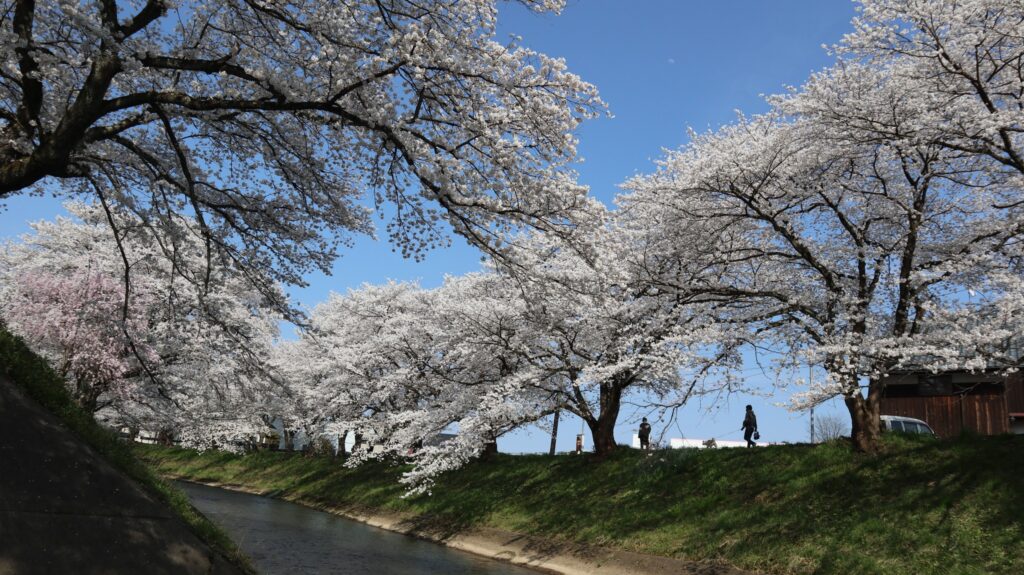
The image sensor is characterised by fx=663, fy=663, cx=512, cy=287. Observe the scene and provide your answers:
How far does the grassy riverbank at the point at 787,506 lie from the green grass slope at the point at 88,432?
404 inches

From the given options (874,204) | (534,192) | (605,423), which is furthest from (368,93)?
(605,423)

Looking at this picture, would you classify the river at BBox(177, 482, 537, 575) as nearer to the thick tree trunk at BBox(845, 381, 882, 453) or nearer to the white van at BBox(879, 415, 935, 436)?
the thick tree trunk at BBox(845, 381, 882, 453)

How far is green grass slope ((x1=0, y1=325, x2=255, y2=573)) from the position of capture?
8.42 meters

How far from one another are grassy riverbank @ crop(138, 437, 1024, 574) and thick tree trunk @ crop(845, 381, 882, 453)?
0.32 m

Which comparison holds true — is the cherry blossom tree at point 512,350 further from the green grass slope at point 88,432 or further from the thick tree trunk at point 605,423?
the green grass slope at point 88,432

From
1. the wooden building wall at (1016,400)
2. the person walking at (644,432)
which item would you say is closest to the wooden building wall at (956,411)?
the wooden building wall at (1016,400)

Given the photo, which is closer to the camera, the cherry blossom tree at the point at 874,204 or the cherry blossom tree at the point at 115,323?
the cherry blossom tree at the point at 874,204

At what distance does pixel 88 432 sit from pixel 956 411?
2461 cm

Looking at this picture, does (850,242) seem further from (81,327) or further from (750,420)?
(81,327)

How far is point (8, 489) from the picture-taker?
6238mm

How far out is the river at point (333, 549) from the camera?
15953 mm

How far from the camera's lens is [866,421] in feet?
50.9

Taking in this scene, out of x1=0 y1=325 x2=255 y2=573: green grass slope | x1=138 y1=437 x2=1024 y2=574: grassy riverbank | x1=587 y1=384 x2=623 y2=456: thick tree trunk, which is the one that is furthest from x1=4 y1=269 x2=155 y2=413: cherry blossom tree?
x1=587 y1=384 x2=623 y2=456: thick tree trunk

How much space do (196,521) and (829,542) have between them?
1143cm
